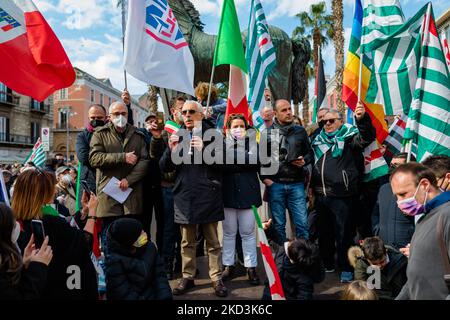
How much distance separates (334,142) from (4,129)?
130ft

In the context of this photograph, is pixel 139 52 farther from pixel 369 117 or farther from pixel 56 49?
pixel 369 117

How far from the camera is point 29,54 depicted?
3.58m

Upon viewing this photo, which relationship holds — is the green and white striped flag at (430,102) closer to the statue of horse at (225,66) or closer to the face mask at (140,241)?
the face mask at (140,241)

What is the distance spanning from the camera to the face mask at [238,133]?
13.3 feet

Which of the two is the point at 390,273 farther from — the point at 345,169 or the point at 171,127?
the point at 171,127

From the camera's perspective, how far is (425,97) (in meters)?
3.88

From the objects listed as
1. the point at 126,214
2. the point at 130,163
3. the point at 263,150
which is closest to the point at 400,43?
the point at 263,150

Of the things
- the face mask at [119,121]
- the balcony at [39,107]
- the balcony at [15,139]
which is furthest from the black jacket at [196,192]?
the balcony at [39,107]

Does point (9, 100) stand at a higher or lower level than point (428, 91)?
higher

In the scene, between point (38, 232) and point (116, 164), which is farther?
point (116, 164)

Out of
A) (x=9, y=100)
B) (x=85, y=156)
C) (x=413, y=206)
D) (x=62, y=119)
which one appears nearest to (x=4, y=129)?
(x=9, y=100)

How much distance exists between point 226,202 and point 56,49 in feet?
7.35
